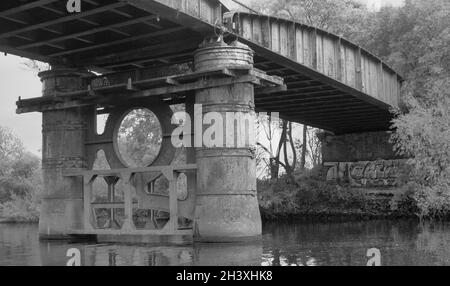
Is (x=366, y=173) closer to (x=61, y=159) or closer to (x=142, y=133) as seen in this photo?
(x=142, y=133)

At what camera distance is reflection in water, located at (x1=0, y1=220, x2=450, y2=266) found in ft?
53.9

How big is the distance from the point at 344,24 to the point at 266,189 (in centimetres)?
1524

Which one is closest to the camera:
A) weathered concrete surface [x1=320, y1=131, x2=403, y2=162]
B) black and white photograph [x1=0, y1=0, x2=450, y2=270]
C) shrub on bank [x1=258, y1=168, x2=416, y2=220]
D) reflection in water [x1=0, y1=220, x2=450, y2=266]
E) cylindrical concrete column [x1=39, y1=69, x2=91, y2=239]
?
reflection in water [x1=0, y1=220, x2=450, y2=266]

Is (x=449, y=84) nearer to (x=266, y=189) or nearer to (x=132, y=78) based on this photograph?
(x=266, y=189)

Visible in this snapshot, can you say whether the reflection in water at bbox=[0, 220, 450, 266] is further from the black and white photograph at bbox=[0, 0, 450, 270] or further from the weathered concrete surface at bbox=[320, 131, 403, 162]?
the weathered concrete surface at bbox=[320, 131, 403, 162]

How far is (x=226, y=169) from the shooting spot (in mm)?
20406

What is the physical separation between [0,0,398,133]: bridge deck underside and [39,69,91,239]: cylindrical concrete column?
3.47 ft

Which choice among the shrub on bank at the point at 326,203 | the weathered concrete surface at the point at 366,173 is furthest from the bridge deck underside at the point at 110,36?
the weathered concrete surface at the point at 366,173

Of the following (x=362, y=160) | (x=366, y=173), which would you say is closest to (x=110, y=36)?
(x=366, y=173)

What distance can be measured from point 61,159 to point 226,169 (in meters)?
8.32

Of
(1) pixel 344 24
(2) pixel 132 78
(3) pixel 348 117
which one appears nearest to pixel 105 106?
(2) pixel 132 78

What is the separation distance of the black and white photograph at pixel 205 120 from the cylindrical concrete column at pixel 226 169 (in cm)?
5

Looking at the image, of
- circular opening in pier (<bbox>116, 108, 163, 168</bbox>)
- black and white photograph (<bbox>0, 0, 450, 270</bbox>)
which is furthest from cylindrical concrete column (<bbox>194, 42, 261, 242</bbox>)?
circular opening in pier (<bbox>116, 108, 163, 168</bbox>)
